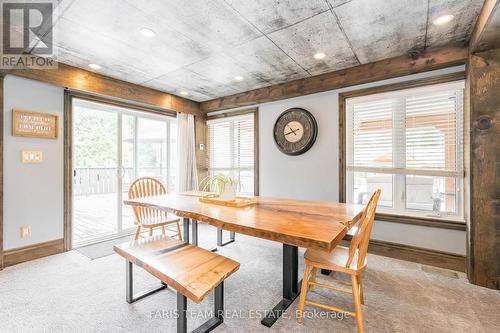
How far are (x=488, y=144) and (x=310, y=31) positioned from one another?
1.96 meters

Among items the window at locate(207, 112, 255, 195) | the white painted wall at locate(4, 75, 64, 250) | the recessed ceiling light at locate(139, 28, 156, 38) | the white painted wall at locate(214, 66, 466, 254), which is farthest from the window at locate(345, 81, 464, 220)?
the white painted wall at locate(4, 75, 64, 250)

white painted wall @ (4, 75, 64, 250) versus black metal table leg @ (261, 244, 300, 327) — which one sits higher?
white painted wall @ (4, 75, 64, 250)

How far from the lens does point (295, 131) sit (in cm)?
367

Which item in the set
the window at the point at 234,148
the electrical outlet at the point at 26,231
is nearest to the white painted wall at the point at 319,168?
the window at the point at 234,148

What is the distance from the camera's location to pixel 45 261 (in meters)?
2.74

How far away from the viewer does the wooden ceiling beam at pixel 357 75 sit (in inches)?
96.4

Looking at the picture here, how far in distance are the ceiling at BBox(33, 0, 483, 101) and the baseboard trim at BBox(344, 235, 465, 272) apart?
6.99 ft

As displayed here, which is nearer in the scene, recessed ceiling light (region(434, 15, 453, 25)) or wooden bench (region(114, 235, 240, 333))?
wooden bench (region(114, 235, 240, 333))

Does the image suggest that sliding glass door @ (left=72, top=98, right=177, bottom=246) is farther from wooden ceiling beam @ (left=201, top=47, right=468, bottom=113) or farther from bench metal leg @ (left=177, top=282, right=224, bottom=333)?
bench metal leg @ (left=177, top=282, right=224, bottom=333)

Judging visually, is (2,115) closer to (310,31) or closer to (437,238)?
(310,31)

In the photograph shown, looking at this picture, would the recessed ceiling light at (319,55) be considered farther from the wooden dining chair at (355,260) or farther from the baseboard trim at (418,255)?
the baseboard trim at (418,255)

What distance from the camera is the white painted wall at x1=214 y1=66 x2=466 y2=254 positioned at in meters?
2.69

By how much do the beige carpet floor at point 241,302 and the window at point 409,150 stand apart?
0.82 metres

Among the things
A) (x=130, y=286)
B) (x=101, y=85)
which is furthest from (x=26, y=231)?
(x=101, y=85)
